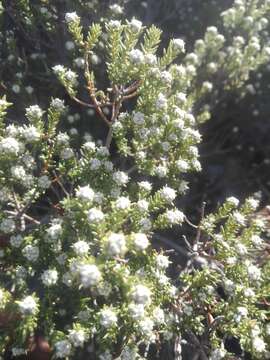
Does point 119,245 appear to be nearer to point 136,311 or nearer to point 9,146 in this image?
point 136,311

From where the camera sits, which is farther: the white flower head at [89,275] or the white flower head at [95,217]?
the white flower head at [95,217]

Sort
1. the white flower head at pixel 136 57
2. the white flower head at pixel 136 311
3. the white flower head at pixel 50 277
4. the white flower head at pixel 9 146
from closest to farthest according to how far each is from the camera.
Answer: the white flower head at pixel 136 311 < the white flower head at pixel 50 277 < the white flower head at pixel 9 146 < the white flower head at pixel 136 57

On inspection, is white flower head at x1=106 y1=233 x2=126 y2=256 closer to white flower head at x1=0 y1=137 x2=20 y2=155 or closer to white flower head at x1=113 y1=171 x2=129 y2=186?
white flower head at x1=113 y1=171 x2=129 y2=186

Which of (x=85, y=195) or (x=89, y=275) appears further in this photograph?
(x=85, y=195)

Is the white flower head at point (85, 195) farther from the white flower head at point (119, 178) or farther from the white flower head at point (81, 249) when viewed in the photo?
the white flower head at point (119, 178)

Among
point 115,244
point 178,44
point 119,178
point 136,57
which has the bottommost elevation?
point 115,244

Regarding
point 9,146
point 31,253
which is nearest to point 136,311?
point 31,253

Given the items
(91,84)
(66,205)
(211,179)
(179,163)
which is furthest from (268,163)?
(66,205)

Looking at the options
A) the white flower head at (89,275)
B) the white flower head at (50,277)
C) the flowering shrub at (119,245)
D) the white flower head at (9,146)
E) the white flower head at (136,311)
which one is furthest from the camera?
the white flower head at (9,146)

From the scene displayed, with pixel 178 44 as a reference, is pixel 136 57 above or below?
below

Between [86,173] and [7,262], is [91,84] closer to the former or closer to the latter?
[86,173]

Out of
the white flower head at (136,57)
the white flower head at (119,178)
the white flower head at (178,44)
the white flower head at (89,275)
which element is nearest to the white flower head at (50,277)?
the white flower head at (89,275)
